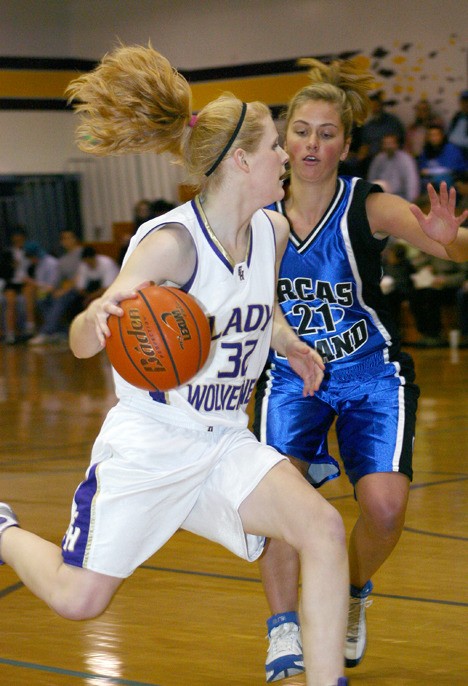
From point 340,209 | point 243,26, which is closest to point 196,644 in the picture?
point 340,209

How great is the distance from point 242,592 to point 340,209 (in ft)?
4.34

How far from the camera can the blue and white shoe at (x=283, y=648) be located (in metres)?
2.96

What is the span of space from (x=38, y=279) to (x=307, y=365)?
1142cm

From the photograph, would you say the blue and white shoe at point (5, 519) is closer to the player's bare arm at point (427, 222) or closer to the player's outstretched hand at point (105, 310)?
the player's outstretched hand at point (105, 310)

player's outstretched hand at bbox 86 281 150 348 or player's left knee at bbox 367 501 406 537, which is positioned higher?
player's outstretched hand at bbox 86 281 150 348

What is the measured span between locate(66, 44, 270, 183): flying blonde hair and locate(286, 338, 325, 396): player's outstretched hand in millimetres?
519

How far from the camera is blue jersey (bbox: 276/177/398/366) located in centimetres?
347

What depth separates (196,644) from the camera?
10.8 ft

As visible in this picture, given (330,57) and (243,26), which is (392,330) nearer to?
(330,57)

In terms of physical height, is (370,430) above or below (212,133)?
below

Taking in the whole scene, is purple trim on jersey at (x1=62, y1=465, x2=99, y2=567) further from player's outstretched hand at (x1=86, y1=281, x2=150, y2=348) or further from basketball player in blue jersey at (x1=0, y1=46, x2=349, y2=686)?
player's outstretched hand at (x1=86, y1=281, x2=150, y2=348)

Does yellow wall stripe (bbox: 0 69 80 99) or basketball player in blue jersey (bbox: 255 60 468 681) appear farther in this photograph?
yellow wall stripe (bbox: 0 69 80 99)

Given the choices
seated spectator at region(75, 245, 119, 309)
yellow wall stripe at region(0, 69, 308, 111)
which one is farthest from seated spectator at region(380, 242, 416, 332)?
yellow wall stripe at region(0, 69, 308, 111)

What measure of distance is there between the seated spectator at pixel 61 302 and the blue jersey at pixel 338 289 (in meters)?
10.3
